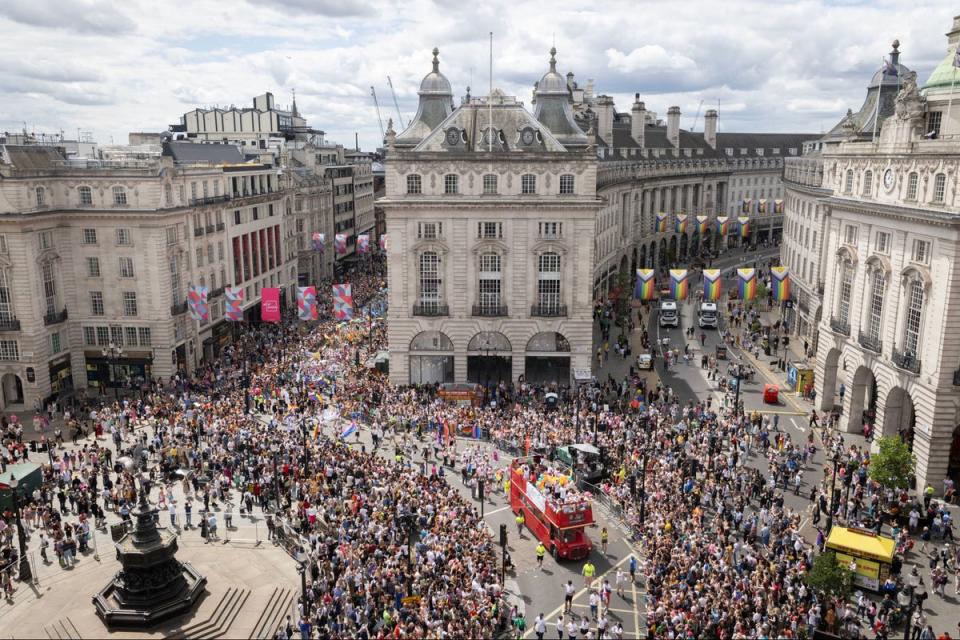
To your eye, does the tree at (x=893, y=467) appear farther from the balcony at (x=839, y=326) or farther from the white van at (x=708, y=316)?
the white van at (x=708, y=316)

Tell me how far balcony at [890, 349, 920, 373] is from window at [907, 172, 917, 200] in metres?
8.53

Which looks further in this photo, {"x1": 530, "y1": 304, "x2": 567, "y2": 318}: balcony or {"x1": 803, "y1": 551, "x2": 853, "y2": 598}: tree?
{"x1": 530, "y1": 304, "x2": 567, "y2": 318}: balcony

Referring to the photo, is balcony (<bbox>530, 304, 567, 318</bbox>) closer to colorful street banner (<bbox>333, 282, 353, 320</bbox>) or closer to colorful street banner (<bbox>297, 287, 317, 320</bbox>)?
colorful street banner (<bbox>333, 282, 353, 320</bbox>)

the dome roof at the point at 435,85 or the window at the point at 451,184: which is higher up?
the dome roof at the point at 435,85

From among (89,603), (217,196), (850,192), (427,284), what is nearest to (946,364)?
(850,192)

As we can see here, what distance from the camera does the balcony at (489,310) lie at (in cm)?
5912

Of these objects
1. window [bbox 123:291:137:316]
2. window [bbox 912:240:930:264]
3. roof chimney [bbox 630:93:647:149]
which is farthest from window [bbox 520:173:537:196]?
roof chimney [bbox 630:93:647:149]

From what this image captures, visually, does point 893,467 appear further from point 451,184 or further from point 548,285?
point 451,184

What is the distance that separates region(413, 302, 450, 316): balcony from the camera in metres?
59.2

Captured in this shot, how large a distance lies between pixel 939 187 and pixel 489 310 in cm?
2974

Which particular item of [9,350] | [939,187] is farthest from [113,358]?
[939,187]

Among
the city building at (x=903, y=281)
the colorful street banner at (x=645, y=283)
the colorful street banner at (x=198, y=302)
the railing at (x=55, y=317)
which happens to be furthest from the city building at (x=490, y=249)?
the railing at (x=55, y=317)

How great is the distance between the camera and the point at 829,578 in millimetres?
29734

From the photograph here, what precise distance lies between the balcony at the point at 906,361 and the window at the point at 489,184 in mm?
27841
